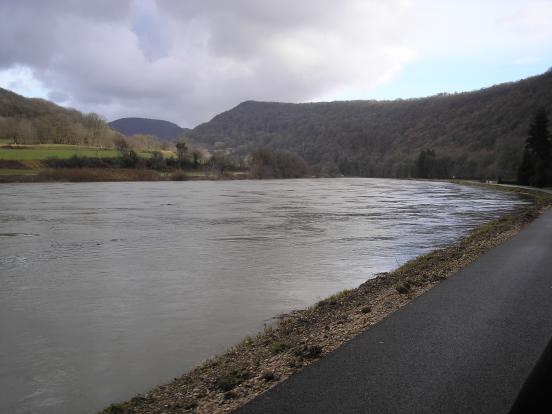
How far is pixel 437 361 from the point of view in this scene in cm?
607

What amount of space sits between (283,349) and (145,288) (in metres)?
5.96

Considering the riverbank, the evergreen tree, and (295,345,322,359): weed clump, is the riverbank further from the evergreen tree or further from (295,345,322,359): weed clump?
(295,345,322,359): weed clump

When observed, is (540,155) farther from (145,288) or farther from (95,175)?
(95,175)

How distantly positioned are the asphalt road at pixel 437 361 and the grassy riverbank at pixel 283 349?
349 millimetres

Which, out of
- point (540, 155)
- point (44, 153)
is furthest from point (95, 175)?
point (540, 155)

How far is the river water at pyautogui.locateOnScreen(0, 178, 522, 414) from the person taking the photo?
7098 mm

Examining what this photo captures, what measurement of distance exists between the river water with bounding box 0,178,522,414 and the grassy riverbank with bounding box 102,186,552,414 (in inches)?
24.4

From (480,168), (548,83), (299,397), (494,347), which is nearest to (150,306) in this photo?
(299,397)

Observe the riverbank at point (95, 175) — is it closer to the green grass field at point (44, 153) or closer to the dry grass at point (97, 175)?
the dry grass at point (97, 175)

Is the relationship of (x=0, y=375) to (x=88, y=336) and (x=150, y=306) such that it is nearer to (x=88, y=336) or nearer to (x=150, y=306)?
(x=88, y=336)

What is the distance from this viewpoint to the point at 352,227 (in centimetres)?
2634

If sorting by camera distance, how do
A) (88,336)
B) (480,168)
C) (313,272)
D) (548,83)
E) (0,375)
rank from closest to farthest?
(0,375)
(88,336)
(313,272)
(480,168)
(548,83)

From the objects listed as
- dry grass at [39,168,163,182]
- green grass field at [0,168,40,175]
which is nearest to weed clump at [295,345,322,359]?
green grass field at [0,168,40,175]

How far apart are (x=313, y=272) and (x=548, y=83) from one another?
573 feet
